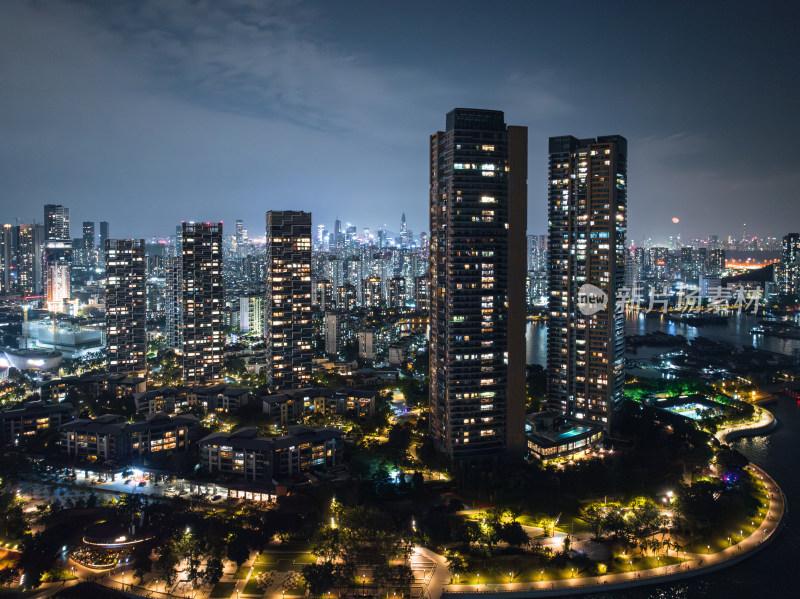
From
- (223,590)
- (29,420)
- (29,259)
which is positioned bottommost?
(223,590)

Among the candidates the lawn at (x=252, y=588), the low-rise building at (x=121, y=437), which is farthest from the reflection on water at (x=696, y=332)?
the lawn at (x=252, y=588)

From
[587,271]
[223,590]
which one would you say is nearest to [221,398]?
[223,590]

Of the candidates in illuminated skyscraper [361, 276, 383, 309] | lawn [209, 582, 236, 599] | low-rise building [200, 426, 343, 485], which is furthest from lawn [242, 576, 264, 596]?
illuminated skyscraper [361, 276, 383, 309]

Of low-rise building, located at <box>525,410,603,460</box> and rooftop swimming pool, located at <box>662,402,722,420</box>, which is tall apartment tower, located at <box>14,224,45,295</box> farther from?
rooftop swimming pool, located at <box>662,402,722,420</box>

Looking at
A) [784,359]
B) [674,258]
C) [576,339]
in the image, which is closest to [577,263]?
[576,339]

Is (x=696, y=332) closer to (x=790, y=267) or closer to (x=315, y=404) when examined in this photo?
(x=790, y=267)

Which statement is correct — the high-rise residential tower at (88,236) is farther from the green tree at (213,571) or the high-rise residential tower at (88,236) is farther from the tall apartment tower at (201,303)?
the green tree at (213,571)
